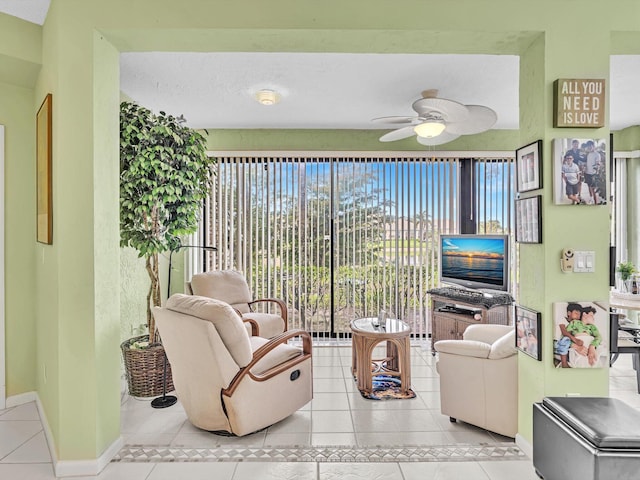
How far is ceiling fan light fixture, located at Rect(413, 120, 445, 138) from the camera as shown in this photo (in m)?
3.20

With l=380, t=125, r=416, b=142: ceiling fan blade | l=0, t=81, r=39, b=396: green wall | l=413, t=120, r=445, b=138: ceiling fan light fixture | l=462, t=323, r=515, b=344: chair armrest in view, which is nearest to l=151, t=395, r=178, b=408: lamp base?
l=0, t=81, r=39, b=396: green wall

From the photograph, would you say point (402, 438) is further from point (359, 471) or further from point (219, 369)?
point (219, 369)

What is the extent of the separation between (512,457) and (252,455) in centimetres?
160

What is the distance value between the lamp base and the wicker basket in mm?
124

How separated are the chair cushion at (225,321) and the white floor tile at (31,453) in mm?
1180

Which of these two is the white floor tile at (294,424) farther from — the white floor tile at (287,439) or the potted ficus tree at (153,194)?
the potted ficus tree at (153,194)

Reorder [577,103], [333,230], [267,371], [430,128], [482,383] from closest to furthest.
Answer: [577,103] < [482,383] < [267,371] < [430,128] < [333,230]

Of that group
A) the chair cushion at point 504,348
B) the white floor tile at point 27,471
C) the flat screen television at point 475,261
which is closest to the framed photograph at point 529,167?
the chair cushion at point 504,348

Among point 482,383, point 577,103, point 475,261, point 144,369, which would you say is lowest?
point 144,369

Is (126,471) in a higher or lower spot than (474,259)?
lower

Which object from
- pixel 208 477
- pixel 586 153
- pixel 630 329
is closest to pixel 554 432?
pixel 586 153

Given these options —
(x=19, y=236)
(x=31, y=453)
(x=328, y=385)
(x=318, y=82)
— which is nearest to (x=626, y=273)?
(x=328, y=385)

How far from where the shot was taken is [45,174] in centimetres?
232

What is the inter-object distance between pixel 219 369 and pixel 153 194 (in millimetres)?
1488
